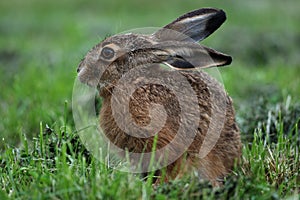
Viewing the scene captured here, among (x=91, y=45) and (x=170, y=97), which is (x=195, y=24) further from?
(x=91, y=45)

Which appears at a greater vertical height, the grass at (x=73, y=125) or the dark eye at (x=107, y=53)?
the dark eye at (x=107, y=53)

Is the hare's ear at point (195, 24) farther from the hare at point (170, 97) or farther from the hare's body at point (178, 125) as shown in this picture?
the hare's body at point (178, 125)

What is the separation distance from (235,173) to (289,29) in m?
8.79

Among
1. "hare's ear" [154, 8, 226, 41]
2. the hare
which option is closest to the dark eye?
the hare

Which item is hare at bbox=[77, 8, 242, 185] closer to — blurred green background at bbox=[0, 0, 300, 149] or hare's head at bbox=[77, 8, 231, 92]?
hare's head at bbox=[77, 8, 231, 92]

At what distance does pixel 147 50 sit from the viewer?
4.39 meters

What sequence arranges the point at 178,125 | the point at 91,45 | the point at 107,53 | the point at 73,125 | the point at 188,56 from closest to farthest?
1. the point at 178,125
2. the point at 188,56
3. the point at 107,53
4. the point at 73,125
5. the point at 91,45

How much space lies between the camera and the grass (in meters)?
3.32

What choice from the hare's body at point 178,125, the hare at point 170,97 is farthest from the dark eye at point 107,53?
the hare's body at point 178,125

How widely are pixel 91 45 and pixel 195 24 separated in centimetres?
517

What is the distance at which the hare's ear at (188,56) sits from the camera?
4.15 meters

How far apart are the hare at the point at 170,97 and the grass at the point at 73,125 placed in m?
0.26

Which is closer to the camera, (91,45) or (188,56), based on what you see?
(188,56)

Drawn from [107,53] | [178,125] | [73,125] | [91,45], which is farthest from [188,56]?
[91,45]
